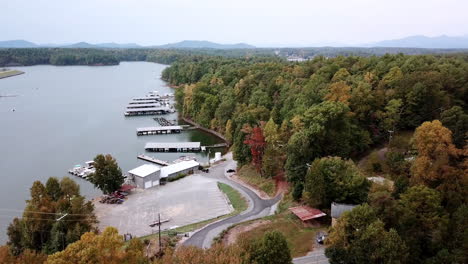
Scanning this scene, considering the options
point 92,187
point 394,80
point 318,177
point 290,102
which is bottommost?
point 92,187

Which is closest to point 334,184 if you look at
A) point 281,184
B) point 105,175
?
point 281,184

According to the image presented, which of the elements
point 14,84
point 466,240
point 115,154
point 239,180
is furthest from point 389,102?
point 14,84

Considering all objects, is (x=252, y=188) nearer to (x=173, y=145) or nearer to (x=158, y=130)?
(x=173, y=145)

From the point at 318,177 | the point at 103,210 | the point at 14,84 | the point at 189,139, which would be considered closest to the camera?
the point at 318,177

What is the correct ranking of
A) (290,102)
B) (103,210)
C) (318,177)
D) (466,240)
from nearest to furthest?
1. (466,240)
2. (318,177)
3. (103,210)
4. (290,102)

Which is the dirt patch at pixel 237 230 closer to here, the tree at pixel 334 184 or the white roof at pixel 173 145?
the tree at pixel 334 184

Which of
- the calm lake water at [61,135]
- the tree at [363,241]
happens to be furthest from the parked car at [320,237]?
the calm lake water at [61,135]

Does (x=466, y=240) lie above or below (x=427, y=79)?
below

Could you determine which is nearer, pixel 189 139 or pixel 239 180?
pixel 239 180

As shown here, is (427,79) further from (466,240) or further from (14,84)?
(14,84)
